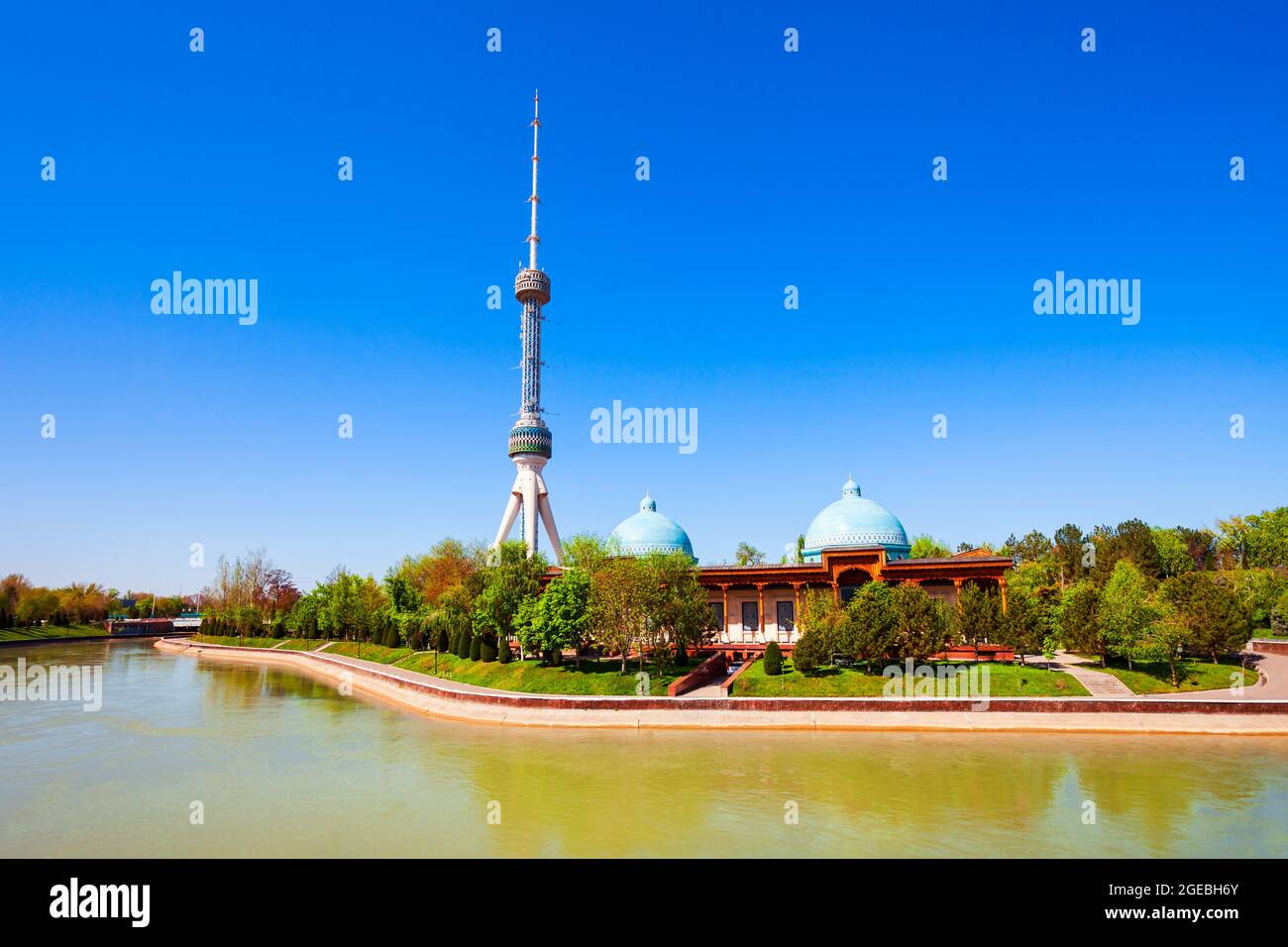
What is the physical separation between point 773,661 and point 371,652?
33780 millimetres

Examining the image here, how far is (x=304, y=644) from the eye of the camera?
69.1 meters

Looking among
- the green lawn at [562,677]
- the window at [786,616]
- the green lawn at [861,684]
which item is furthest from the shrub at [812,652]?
the window at [786,616]

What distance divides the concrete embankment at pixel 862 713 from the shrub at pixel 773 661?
409 cm

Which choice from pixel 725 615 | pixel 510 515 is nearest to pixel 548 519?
pixel 510 515

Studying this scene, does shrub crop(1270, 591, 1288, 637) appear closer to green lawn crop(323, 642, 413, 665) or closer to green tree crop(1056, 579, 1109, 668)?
green tree crop(1056, 579, 1109, 668)

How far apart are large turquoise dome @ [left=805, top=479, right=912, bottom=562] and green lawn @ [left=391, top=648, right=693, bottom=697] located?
17.0m

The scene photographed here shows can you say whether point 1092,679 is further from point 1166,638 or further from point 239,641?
point 239,641

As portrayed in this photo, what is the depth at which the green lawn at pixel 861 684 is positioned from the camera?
3047 cm

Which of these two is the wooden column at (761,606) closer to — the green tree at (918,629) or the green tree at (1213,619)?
the green tree at (918,629)

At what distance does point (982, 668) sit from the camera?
1291 inches

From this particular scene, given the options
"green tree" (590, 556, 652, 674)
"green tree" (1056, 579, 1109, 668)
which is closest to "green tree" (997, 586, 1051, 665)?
"green tree" (1056, 579, 1109, 668)
